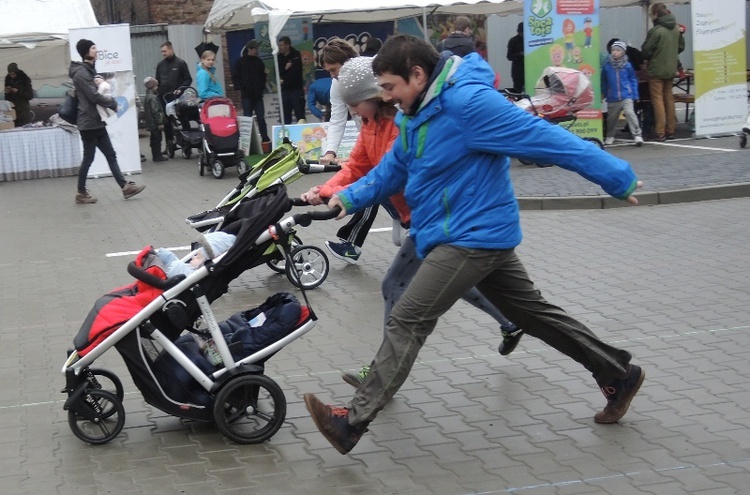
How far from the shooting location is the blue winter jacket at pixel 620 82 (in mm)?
16594

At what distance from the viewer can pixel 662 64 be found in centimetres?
1709

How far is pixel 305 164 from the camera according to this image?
6496mm

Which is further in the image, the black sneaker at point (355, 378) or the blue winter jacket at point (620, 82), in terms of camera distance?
the blue winter jacket at point (620, 82)

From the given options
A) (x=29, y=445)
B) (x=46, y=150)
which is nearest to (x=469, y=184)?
(x=29, y=445)

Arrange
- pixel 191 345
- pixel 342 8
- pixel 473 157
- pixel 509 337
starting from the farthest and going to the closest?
1. pixel 342 8
2. pixel 509 337
3. pixel 191 345
4. pixel 473 157

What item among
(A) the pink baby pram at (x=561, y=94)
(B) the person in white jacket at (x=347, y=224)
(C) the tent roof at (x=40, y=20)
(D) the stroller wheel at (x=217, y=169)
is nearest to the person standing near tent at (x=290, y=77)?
(D) the stroller wheel at (x=217, y=169)

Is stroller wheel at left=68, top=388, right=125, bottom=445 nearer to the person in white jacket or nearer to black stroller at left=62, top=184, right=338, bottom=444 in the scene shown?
black stroller at left=62, top=184, right=338, bottom=444

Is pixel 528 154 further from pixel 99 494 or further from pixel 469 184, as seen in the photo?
pixel 99 494

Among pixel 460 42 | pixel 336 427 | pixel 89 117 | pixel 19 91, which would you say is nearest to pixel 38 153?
pixel 19 91

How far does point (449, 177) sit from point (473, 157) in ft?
0.44

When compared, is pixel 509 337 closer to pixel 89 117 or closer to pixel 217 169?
pixel 89 117

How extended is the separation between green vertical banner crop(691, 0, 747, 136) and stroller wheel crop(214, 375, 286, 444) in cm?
1338

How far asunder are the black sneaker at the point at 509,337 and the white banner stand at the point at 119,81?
1158 cm

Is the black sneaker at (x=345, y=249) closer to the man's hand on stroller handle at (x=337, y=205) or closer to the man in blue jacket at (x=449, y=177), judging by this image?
the man's hand on stroller handle at (x=337, y=205)
